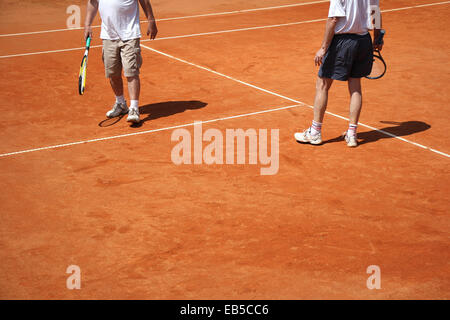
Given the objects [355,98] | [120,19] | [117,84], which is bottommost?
[117,84]

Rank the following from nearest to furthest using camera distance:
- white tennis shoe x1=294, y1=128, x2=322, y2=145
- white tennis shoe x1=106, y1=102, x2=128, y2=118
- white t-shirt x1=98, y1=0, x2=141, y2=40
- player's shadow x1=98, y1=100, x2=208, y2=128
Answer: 1. white tennis shoe x1=294, y1=128, x2=322, y2=145
2. white t-shirt x1=98, y1=0, x2=141, y2=40
3. player's shadow x1=98, y1=100, x2=208, y2=128
4. white tennis shoe x1=106, y1=102, x2=128, y2=118

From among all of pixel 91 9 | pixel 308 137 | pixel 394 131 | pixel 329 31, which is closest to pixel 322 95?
pixel 308 137

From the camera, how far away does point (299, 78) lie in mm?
9180

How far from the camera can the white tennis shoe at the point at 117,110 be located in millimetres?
7680

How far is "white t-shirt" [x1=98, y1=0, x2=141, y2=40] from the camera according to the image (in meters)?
7.17

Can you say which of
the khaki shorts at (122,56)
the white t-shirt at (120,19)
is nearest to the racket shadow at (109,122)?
the khaki shorts at (122,56)

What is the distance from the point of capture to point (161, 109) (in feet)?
26.2

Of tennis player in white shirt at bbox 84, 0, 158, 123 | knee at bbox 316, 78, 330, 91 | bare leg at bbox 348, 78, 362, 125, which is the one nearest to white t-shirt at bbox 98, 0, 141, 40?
tennis player in white shirt at bbox 84, 0, 158, 123

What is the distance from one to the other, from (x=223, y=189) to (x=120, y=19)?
2.86 meters

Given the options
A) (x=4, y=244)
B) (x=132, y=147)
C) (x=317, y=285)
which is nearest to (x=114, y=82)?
(x=132, y=147)

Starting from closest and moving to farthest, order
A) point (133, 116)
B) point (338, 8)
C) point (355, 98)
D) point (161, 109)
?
point (338, 8) < point (355, 98) < point (133, 116) < point (161, 109)

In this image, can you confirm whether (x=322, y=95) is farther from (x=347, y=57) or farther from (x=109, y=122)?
(x=109, y=122)

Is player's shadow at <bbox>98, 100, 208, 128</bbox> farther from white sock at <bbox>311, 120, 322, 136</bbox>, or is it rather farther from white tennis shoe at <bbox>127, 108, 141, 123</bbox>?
white sock at <bbox>311, 120, 322, 136</bbox>

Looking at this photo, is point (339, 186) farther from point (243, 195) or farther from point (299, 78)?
point (299, 78)
